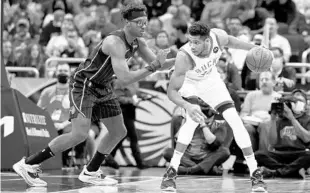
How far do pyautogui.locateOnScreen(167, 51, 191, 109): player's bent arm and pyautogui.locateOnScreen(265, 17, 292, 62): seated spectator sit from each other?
633 centimetres

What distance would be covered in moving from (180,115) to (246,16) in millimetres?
4624

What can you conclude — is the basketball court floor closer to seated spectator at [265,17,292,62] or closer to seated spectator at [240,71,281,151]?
seated spectator at [240,71,281,151]

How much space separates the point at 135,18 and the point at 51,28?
10.0m

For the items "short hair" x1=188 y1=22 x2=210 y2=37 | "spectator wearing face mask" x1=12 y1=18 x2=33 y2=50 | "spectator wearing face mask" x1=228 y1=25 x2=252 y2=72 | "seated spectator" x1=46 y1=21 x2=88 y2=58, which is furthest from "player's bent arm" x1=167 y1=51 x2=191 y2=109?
"spectator wearing face mask" x1=12 y1=18 x2=33 y2=50

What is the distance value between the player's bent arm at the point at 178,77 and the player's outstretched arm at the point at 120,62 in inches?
20.6

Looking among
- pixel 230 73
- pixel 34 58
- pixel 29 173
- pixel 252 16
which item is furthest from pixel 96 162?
pixel 252 16

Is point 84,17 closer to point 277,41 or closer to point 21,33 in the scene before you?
point 21,33

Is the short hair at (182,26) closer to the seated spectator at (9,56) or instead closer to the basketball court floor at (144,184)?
the seated spectator at (9,56)

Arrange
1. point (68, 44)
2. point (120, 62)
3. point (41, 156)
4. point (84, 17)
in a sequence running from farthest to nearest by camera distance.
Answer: point (84, 17), point (68, 44), point (41, 156), point (120, 62)

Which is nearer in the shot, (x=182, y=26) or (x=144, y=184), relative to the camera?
(x=144, y=184)

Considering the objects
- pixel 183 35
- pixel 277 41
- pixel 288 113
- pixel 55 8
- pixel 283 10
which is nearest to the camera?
pixel 288 113

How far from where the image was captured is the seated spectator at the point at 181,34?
1740 cm

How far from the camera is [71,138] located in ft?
33.2

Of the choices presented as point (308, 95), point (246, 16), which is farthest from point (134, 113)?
point (246, 16)
